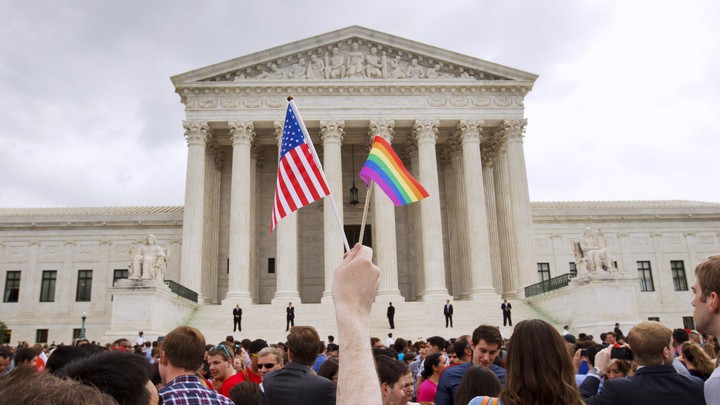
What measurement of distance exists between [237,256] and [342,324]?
32.7m

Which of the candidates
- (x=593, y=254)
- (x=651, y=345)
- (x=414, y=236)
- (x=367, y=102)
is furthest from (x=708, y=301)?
(x=414, y=236)

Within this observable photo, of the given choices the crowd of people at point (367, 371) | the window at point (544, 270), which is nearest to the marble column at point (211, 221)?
the window at point (544, 270)

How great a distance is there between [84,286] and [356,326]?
45077 millimetres

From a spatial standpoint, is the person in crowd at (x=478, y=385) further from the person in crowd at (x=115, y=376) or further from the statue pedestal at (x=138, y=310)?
the statue pedestal at (x=138, y=310)

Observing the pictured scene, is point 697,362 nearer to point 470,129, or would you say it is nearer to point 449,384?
point 449,384

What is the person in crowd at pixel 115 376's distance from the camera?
2.40 meters

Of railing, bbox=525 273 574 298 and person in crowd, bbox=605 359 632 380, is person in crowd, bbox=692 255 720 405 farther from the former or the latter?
railing, bbox=525 273 574 298

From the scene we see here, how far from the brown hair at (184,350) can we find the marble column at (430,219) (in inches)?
1161

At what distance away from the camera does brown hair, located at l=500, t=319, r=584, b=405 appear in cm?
316

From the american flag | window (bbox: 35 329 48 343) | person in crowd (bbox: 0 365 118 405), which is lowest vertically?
window (bbox: 35 329 48 343)

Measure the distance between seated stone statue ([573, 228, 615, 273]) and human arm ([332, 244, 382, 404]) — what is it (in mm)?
27771

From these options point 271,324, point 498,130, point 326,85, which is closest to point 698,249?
point 498,130

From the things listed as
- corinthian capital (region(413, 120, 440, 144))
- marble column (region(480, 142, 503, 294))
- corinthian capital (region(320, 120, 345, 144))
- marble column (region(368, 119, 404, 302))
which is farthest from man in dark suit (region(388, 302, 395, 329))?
corinthian capital (region(413, 120, 440, 144))

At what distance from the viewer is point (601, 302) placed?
26781 millimetres
